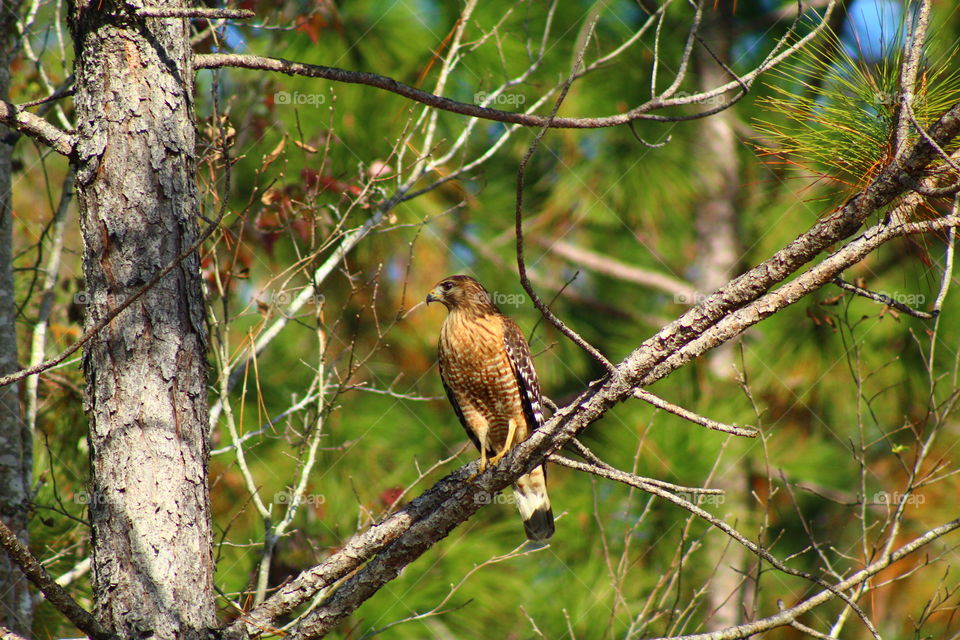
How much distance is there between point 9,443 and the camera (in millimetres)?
3141

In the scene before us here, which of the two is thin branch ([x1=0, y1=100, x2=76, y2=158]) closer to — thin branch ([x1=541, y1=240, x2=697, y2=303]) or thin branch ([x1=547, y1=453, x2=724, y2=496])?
thin branch ([x1=547, y1=453, x2=724, y2=496])

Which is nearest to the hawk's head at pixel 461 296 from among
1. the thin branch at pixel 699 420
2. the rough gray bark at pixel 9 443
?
the rough gray bark at pixel 9 443

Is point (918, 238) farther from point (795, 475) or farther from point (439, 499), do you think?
point (795, 475)

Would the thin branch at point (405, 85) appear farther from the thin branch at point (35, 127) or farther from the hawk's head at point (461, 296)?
the hawk's head at point (461, 296)

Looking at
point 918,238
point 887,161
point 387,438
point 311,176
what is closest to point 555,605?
point 387,438

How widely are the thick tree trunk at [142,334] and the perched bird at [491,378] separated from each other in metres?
1.96

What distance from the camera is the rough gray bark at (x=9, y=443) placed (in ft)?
9.80

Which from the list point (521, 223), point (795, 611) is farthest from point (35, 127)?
point (795, 611)

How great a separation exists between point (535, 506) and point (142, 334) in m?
2.41

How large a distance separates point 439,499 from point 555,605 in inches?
110

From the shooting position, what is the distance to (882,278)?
5984mm

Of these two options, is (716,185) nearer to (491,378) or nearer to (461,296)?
(461,296)

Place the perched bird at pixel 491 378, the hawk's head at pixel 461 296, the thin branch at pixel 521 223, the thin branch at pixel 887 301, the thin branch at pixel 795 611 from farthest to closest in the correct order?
the hawk's head at pixel 461 296 < the perched bird at pixel 491 378 < the thin branch at pixel 795 611 < the thin branch at pixel 887 301 < the thin branch at pixel 521 223

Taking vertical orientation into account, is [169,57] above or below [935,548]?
above
